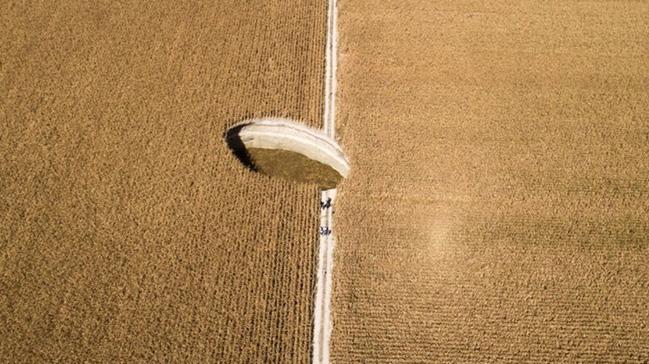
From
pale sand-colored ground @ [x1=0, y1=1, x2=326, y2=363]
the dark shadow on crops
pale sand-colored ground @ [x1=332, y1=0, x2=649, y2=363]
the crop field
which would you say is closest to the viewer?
pale sand-colored ground @ [x1=0, y1=1, x2=326, y2=363]

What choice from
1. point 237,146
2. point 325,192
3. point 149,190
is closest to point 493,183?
point 325,192

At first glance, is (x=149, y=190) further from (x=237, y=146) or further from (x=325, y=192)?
(x=325, y=192)

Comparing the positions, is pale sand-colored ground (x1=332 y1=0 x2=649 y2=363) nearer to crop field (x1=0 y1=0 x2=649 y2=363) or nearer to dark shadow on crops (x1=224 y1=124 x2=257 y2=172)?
crop field (x1=0 y1=0 x2=649 y2=363)

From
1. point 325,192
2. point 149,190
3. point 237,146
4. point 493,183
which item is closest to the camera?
point 149,190

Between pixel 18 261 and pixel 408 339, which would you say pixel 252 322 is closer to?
pixel 408 339

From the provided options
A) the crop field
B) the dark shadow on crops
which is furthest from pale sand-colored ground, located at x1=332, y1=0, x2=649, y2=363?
the dark shadow on crops

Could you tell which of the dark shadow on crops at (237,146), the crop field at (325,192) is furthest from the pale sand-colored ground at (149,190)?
the dark shadow on crops at (237,146)

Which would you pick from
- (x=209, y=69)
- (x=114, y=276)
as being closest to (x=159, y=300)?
(x=114, y=276)
